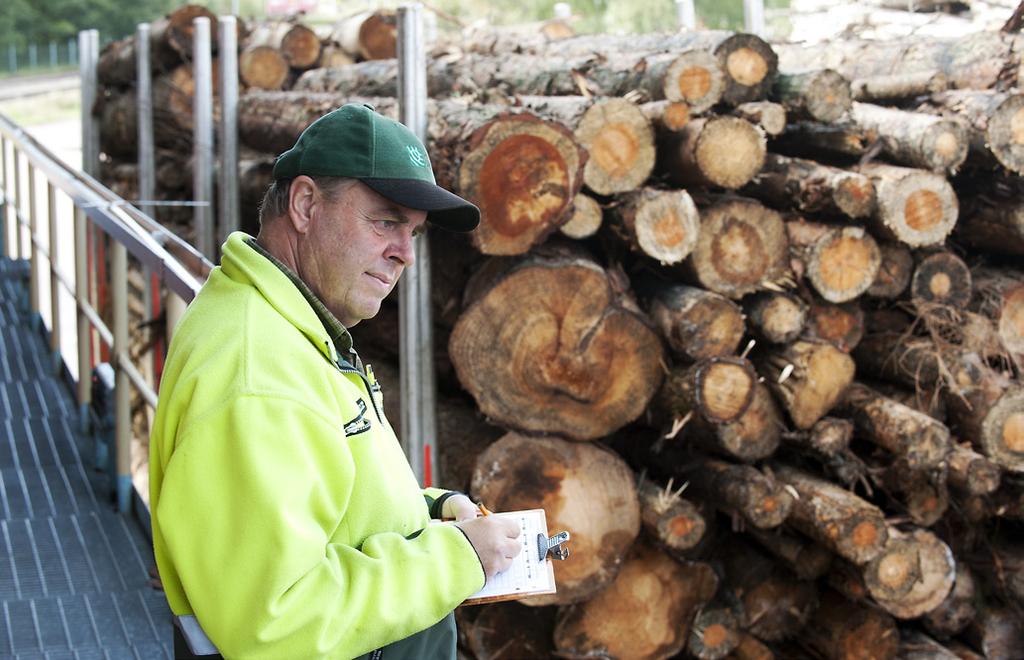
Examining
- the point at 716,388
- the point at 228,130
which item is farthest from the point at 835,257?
the point at 228,130

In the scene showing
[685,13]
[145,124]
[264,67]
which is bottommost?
[145,124]

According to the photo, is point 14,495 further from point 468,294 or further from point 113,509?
point 468,294

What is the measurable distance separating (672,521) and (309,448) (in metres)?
3.21

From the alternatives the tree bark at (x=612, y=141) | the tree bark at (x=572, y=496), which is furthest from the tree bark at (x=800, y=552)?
the tree bark at (x=612, y=141)

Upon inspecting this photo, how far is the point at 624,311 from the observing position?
4.34 metres

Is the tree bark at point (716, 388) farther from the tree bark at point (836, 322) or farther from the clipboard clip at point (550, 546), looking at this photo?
the clipboard clip at point (550, 546)

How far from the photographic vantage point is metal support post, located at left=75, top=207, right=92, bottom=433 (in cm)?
424

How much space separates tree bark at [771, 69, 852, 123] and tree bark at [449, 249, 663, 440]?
52.1 inches

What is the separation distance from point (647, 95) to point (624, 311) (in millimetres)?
1182

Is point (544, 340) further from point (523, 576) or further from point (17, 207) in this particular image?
point (17, 207)

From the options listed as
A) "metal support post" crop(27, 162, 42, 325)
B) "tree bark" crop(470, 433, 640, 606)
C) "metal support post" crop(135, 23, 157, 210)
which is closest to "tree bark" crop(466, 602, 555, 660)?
"tree bark" crop(470, 433, 640, 606)

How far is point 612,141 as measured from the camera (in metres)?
4.46

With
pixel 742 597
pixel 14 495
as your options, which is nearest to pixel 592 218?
pixel 742 597

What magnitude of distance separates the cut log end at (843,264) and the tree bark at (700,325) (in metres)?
0.46
